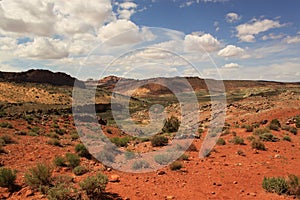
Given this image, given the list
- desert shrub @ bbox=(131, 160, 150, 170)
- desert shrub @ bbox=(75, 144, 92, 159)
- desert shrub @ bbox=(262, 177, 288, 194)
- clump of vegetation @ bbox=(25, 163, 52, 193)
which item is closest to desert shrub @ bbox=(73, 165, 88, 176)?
clump of vegetation @ bbox=(25, 163, 52, 193)

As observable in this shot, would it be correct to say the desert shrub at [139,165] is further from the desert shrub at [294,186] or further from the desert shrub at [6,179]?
the desert shrub at [294,186]

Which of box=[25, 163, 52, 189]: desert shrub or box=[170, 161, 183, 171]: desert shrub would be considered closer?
box=[25, 163, 52, 189]: desert shrub

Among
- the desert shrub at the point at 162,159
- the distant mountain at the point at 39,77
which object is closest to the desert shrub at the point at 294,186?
the desert shrub at the point at 162,159

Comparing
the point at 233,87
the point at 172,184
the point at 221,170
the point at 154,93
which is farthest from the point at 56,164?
the point at 233,87

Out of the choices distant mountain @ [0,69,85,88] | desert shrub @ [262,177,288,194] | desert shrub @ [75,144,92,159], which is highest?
distant mountain @ [0,69,85,88]

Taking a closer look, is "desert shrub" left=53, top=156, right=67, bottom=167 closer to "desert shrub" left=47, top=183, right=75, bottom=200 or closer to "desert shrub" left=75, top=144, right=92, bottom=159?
"desert shrub" left=75, top=144, right=92, bottom=159

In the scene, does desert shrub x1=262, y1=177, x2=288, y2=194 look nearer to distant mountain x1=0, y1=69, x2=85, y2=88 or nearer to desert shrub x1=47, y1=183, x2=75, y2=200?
desert shrub x1=47, y1=183, x2=75, y2=200

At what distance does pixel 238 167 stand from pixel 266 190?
2822mm

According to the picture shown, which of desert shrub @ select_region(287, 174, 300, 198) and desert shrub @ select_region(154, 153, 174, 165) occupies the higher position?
desert shrub @ select_region(287, 174, 300, 198)

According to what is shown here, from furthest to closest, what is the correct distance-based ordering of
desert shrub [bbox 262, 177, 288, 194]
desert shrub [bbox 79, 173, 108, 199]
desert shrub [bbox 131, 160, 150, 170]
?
desert shrub [bbox 131, 160, 150, 170], desert shrub [bbox 262, 177, 288, 194], desert shrub [bbox 79, 173, 108, 199]

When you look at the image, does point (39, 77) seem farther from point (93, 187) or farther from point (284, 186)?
point (284, 186)

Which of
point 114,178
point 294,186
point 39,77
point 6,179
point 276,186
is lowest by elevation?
point 114,178

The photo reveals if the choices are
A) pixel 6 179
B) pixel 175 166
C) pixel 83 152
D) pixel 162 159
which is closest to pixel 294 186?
pixel 175 166

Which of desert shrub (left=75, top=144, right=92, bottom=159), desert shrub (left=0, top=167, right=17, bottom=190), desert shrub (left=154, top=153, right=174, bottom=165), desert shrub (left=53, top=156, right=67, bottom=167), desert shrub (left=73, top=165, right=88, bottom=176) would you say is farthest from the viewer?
desert shrub (left=75, top=144, right=92, bottom=159)
